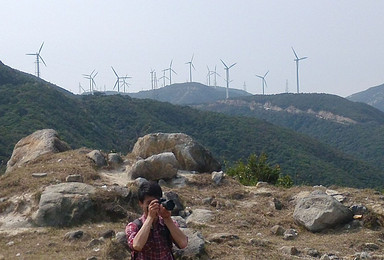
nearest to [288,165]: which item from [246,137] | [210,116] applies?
[246,137]

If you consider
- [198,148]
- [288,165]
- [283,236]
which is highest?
[198,148]

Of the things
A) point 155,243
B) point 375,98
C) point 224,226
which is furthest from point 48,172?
point 375,98

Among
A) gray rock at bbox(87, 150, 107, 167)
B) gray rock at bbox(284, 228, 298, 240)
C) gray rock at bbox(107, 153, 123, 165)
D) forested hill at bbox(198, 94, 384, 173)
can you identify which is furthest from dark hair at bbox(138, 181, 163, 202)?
forested hill at bbox(198, 94, 384, 173)

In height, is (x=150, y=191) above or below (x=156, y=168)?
above

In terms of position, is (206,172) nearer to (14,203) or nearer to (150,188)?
(14,203)

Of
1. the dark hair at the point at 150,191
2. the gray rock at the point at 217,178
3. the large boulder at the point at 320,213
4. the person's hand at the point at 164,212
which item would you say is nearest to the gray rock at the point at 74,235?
the large boulder at the point at 320,213

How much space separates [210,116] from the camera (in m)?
55.7

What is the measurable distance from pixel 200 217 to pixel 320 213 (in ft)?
7.51

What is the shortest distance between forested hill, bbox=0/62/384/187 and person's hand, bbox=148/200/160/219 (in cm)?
2680

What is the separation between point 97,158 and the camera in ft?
43.2

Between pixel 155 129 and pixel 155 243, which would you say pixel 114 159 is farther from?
pixel 155 129

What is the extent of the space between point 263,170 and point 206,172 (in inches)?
74.3

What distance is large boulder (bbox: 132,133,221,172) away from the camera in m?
14.0

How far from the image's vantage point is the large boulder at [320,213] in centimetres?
909
